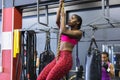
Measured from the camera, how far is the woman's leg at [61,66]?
3.42 metres

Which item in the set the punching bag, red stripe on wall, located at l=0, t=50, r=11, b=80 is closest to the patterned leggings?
the punching bag

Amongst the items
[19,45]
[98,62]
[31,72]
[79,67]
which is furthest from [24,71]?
[98,62]

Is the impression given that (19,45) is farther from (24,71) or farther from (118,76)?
(118,76)

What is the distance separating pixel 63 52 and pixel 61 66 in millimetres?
221

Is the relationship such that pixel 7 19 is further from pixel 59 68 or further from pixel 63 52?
pixel 59 68

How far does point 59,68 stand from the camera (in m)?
3.44

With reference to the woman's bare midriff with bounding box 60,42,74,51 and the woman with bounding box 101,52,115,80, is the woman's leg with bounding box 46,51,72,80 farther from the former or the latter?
the woman with bounding box 101,52,115,80

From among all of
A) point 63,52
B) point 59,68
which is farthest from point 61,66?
point 63,52

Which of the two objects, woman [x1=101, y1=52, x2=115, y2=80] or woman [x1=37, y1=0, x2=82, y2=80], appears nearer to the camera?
woman [x1=37, y1=0, x2=82, y2=80]

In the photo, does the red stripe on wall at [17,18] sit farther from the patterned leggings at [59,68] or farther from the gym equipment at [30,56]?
the patterned leggings at [59,68]

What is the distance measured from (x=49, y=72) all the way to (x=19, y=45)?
2283 mm

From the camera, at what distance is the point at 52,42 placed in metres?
6.57

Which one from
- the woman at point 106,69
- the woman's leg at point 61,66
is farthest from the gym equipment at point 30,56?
the woman's leg at point 61,66

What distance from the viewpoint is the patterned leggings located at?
3426 millimetres
